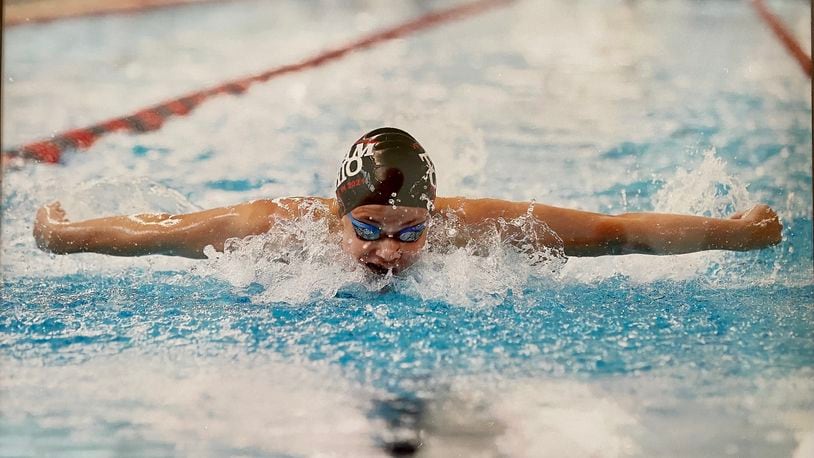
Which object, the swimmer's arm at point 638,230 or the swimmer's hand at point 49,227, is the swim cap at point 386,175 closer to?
the swimmer's arm at point 638,230

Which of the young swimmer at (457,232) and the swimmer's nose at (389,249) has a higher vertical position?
the young swimmer at (457,232)

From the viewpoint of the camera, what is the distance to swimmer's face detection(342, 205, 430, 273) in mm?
2494

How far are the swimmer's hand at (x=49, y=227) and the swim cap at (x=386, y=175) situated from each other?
0.85 m

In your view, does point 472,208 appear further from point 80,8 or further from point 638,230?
point 80,8

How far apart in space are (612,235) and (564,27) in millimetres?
2417

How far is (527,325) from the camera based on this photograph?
2.45 meters

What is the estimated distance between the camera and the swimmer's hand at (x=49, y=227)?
277 cm

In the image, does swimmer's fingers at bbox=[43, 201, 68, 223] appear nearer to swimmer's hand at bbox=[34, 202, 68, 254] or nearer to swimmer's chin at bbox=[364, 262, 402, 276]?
swimmer's hand at bbox=[34, 202, 68, 254]

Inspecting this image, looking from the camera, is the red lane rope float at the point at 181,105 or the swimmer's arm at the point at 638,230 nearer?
the swimmer's arm at the point at 638,230

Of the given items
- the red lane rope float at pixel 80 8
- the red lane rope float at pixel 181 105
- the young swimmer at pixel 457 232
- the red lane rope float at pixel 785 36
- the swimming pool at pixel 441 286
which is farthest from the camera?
the red lane rope float at pixel 80 8

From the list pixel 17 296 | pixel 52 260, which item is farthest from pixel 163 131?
pixel 17 296

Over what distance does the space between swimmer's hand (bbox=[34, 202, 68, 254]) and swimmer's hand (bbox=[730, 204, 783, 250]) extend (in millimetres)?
1977

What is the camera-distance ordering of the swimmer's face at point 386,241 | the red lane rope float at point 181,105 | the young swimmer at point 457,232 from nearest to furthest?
the swimmer's face at point 386,241 → the young swimmer at point 457,232 → the red lane rope float at point 181,105

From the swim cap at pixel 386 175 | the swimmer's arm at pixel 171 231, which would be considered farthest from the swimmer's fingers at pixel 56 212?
the swim cap at pixel 386 175
